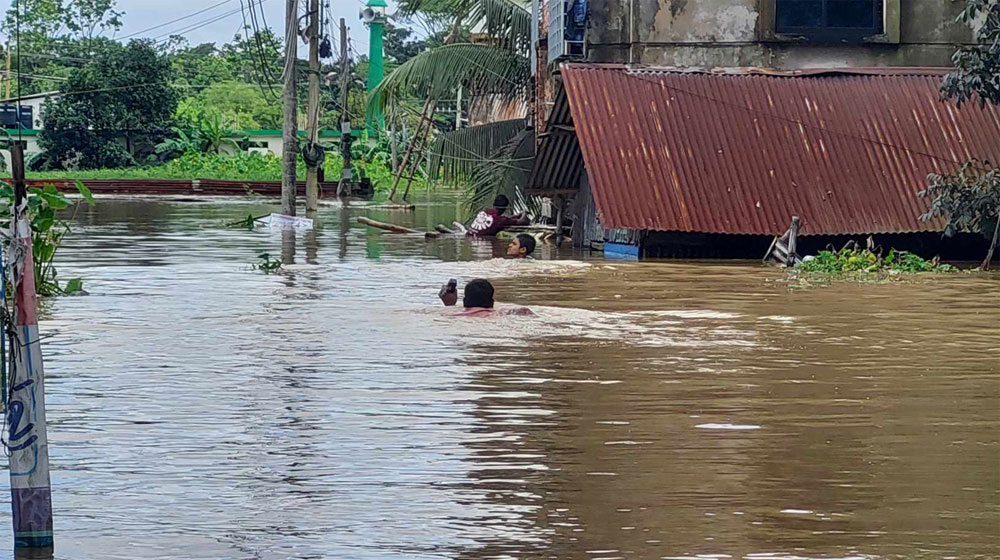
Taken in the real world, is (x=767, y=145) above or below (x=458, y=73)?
below

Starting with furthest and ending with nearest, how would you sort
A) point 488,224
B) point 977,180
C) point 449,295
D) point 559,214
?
point 559,214 < point 488,224 < point 977,180 < point 449,295

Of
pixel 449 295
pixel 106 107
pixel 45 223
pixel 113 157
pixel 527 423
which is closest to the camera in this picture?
pixel 527 423

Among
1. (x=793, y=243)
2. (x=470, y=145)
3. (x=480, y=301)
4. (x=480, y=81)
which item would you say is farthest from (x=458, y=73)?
(x=480, y=301)

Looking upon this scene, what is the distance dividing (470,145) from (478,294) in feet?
65.2

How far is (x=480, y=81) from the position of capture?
3562cm

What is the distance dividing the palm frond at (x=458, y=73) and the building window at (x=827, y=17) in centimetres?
802

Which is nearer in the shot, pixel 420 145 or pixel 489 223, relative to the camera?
pixel 489 223

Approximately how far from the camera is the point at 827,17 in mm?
27297

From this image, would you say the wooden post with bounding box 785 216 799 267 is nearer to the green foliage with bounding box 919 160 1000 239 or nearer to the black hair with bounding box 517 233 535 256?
the green foliage with bounding box 919 160 1000 239

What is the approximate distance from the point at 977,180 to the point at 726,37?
6151mm

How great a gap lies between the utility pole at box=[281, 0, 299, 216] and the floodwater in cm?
1476

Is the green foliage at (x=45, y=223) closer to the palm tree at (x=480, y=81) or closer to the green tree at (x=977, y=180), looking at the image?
A: the green tree at (x=977, y=180)

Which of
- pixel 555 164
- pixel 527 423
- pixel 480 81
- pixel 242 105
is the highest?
pixel 242 105

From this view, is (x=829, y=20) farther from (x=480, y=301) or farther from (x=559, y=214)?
(x=480, y=301)
